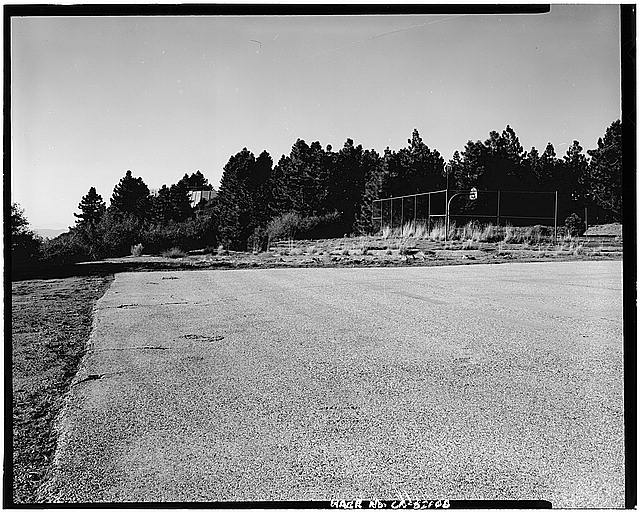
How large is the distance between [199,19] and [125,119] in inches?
22.0

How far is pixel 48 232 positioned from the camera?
271cm

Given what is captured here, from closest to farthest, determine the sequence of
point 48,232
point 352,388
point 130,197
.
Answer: point 352,388 < point 48,232 < point 130,197

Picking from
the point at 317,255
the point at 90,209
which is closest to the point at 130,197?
the point at 90,209

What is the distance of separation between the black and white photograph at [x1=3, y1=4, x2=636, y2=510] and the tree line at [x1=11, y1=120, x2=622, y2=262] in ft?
0.04

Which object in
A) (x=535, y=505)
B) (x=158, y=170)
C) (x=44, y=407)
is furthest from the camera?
(x=158, y=170)

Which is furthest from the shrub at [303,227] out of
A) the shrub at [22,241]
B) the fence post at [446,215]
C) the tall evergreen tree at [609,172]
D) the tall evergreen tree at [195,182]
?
the tall evergreen tree at [609,172]

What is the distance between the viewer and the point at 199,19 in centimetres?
269

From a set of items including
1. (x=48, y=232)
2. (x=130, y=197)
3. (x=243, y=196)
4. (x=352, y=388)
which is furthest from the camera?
(x=243, y=196)

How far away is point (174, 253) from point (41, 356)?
783mm

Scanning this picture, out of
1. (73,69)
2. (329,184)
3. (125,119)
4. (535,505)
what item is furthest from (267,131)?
(535,505)

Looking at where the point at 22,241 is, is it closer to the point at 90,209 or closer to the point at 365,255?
the point at 90,209

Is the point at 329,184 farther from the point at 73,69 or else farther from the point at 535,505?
the point at 535,505

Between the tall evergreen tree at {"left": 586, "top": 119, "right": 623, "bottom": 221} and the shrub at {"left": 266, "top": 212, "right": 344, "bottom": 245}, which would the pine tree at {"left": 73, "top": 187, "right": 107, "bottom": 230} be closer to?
the shrub at {"left": 266, "top": 212, "right": 344, "bottom": 245}

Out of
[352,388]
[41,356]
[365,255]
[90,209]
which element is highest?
[90,209]
